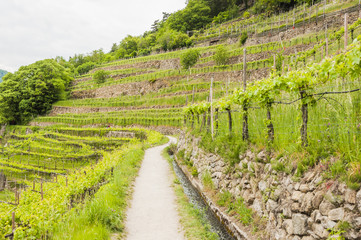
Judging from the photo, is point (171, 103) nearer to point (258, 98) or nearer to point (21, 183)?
point (21, 183)

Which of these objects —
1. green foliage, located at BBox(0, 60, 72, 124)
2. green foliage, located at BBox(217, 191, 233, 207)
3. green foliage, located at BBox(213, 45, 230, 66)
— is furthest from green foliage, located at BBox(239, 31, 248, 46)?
green foliage, located at BBox(0, 60, 72, 124)

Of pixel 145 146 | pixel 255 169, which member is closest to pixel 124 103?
pixel 145 146

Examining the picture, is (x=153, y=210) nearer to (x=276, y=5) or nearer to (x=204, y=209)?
(x=204, y=209)

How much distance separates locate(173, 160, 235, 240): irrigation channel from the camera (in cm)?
600

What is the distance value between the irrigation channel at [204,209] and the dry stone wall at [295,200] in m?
0.98

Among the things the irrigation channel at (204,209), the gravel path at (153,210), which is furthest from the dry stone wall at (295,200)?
the gravel path at (153,210)

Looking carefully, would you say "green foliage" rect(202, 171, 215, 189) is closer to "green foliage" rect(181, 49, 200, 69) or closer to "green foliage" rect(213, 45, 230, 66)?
"green foliage" rect(213, 45, 230, 66)

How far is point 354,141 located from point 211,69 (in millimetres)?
37151

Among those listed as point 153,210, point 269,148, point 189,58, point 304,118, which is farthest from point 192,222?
point 189,58

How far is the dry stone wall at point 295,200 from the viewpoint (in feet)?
10.2

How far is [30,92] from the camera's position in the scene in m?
55.6

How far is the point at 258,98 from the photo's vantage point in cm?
588

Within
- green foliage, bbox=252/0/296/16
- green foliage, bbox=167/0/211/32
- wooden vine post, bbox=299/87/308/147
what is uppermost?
green foliage, bbox=167/0/211/32

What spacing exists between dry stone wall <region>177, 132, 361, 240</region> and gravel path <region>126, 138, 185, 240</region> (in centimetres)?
211
